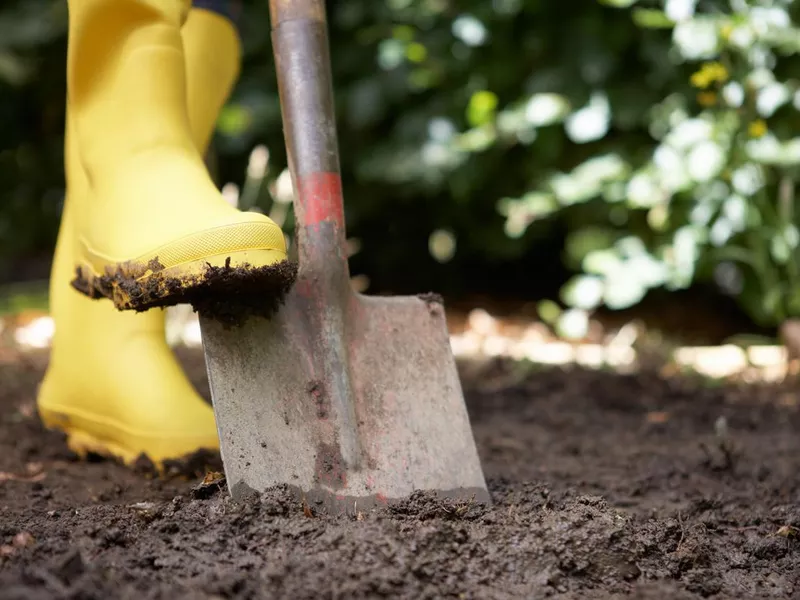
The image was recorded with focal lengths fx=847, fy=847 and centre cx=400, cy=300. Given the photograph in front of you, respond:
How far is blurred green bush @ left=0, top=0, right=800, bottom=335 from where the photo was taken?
241 cm

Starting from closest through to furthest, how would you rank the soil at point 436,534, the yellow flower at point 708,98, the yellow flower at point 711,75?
the soil at point 436,534 < the yellow flower at point 711,75 < the yellow flower at point 708,98

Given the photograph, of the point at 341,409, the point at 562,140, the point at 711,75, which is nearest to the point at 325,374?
the point at 341,409

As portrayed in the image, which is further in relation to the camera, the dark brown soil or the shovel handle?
the shovel handle

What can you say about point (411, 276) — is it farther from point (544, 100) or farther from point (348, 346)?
point (348, 346)

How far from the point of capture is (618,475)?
4.99 feet

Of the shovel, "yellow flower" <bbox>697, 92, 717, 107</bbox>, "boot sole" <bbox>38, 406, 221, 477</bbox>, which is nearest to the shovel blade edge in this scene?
the shovel

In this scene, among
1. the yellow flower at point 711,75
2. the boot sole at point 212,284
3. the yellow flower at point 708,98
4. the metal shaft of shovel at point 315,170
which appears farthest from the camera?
the yellow flower at point 708,98

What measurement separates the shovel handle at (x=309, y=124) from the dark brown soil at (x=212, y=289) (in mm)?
78

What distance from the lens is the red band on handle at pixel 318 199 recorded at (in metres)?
1.29

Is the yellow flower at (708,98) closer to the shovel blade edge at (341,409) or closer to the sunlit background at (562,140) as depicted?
the sunlit background at (562,140)

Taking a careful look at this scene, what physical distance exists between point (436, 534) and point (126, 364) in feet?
2.42

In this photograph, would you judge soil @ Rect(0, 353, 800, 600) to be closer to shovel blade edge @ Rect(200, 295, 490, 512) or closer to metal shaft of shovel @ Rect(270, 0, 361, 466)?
shovel blade edge @ Rect(200, 295, 490, 512)

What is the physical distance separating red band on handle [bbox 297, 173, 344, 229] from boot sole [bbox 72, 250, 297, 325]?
0.09 metres

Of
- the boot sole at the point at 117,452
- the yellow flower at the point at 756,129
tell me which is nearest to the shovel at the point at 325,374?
the boot sole at the point at 117,452
